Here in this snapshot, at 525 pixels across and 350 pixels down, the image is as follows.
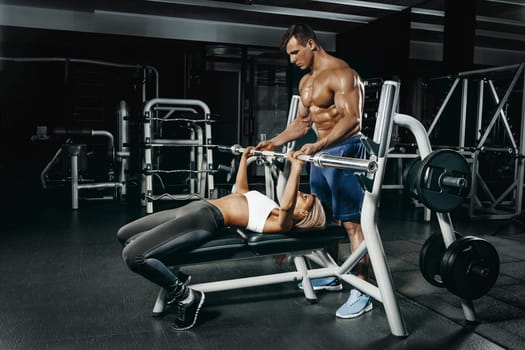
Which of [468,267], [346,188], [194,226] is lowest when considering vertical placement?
[468,267]

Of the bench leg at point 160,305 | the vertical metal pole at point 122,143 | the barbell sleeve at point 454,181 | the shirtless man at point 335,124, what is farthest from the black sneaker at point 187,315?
the vertical metal pole at point 122,143

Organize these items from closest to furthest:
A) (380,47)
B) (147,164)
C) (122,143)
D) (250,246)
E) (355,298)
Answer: (250,246) → (355,298) → (147,164) → (122,143) → (380,47)

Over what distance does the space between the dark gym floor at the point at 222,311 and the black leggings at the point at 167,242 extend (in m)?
0.25

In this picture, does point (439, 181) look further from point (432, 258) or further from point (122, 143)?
point (122, 143)

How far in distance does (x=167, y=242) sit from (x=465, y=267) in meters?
1.18

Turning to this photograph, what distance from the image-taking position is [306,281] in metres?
2.29

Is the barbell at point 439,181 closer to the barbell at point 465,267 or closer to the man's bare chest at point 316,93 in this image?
the barbell at point 465,267

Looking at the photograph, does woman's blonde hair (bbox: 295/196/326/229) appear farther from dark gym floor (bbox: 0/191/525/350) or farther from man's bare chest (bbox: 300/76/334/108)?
man's bare chest (bbox: 300/76/334/108)

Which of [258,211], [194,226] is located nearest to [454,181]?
[258,211]

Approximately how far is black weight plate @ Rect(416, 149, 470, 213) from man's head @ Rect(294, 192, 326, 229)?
1.45 feet

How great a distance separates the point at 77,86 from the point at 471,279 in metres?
5.81

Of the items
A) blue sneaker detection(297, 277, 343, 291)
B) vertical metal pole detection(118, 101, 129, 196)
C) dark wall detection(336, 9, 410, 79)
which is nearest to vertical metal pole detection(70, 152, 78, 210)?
vertical metal pole detection(118, 101, 129, 196)

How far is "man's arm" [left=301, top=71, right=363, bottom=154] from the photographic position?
2213 mm

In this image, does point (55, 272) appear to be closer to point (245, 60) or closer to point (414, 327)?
point (414, 327)
